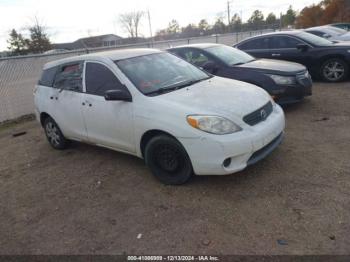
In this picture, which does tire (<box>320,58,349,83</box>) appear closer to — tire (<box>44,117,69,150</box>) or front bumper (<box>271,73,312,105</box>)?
front bumper (<box>271,73,312,105</box>)

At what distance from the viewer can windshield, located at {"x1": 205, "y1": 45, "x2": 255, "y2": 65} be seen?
23.5 ft

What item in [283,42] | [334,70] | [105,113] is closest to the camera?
[105,113]

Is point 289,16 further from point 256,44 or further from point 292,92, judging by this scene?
point 292,92

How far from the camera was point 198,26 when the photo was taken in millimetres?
80375

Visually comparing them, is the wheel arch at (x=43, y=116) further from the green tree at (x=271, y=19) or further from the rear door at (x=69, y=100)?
the green tree at (x=271, y=19)

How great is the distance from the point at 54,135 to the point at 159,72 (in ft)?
8.16

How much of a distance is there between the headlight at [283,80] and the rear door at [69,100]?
3.73 metres

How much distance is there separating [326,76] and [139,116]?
690cm

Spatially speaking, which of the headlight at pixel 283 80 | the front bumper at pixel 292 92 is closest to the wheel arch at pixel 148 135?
the front bumper at pixel 292 92

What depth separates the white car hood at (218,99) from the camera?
370 centimetres

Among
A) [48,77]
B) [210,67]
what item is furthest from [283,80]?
[48,77]

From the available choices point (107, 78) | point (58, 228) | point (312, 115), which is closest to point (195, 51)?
point (312, 115)

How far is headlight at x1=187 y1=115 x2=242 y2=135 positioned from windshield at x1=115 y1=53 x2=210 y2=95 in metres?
0.82

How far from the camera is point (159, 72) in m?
4.57
